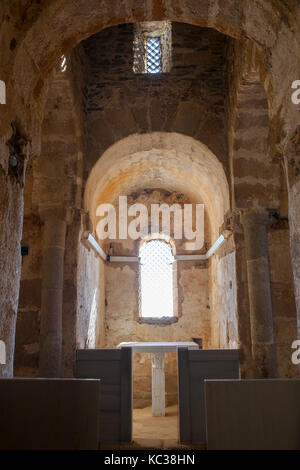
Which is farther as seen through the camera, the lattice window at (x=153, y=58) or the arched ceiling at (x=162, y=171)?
the lattice window at (x=153, y=58)

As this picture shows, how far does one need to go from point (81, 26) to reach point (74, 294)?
3.11m

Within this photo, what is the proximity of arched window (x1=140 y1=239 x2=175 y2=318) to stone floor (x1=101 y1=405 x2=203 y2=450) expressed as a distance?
1.98 meters

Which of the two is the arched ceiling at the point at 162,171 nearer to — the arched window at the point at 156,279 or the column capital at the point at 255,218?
the column capital at the point at 255,218

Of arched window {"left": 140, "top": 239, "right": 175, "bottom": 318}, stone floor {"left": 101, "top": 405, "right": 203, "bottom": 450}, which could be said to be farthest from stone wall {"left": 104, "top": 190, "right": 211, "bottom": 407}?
stone floor {"left": 101, "top": 405, "right": 203, "bottom": 450}

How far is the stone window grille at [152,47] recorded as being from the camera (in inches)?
233

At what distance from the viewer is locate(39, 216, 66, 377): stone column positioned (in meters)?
4.68

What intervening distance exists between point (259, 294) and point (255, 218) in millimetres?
973

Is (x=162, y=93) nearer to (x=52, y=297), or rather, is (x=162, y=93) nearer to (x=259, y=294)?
(x=259, y=294)

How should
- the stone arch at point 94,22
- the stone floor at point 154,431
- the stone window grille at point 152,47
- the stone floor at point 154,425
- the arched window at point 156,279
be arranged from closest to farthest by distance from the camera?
the stone arch at point 94,22 < the stone floor at point 154,431 < the stone floor at point 154,425 < the stone window grille at point 152,47 < the arched window at point 156,279

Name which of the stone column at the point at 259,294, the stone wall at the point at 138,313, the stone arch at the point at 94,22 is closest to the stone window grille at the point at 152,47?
the stone column at the point at 259,294

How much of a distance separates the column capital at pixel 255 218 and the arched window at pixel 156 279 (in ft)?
12.1

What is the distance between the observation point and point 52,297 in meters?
4.81

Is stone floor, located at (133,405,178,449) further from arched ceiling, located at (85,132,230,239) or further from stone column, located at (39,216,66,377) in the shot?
arched ceiling, located at (85,132,230,239)

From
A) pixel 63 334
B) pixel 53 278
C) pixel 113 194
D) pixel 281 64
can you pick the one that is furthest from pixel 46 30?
pixel 113 194
